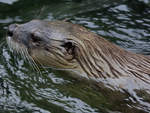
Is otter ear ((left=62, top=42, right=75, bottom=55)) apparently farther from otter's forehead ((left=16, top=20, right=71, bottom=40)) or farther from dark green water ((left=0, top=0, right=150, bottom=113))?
dark green water ((left=0, top=0, right=150, bottom=113))

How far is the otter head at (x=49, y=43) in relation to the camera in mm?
5289

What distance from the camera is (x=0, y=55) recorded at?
251 inches

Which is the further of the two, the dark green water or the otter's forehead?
the otter's forehead

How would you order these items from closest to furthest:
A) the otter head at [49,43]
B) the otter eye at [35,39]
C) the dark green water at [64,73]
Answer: the dark green water at [64,73] < the otter head at [49,43] < the otter eye at [35,39]

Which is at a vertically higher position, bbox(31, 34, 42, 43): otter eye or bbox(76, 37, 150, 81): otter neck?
bbox(31, 34, 42, 43): otter eye

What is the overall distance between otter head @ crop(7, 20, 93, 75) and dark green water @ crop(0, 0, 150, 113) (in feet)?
0.86

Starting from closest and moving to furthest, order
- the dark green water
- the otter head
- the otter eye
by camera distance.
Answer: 1. the dark green water
2. the otter head
3. the otter eye

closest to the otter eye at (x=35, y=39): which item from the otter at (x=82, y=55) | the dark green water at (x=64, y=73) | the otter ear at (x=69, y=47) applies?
the otter at (x=82, y=55)

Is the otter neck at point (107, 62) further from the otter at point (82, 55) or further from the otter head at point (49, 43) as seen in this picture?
the otter head at point (49, 43)

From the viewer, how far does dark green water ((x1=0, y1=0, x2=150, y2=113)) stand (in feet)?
16.9

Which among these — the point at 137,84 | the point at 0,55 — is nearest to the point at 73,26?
the point at 137,84

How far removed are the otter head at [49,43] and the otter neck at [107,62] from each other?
104 mm

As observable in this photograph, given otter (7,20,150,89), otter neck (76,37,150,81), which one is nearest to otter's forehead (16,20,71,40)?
otter (7,20,150,89)

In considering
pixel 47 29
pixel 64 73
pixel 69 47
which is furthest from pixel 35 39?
pixel 64 73
